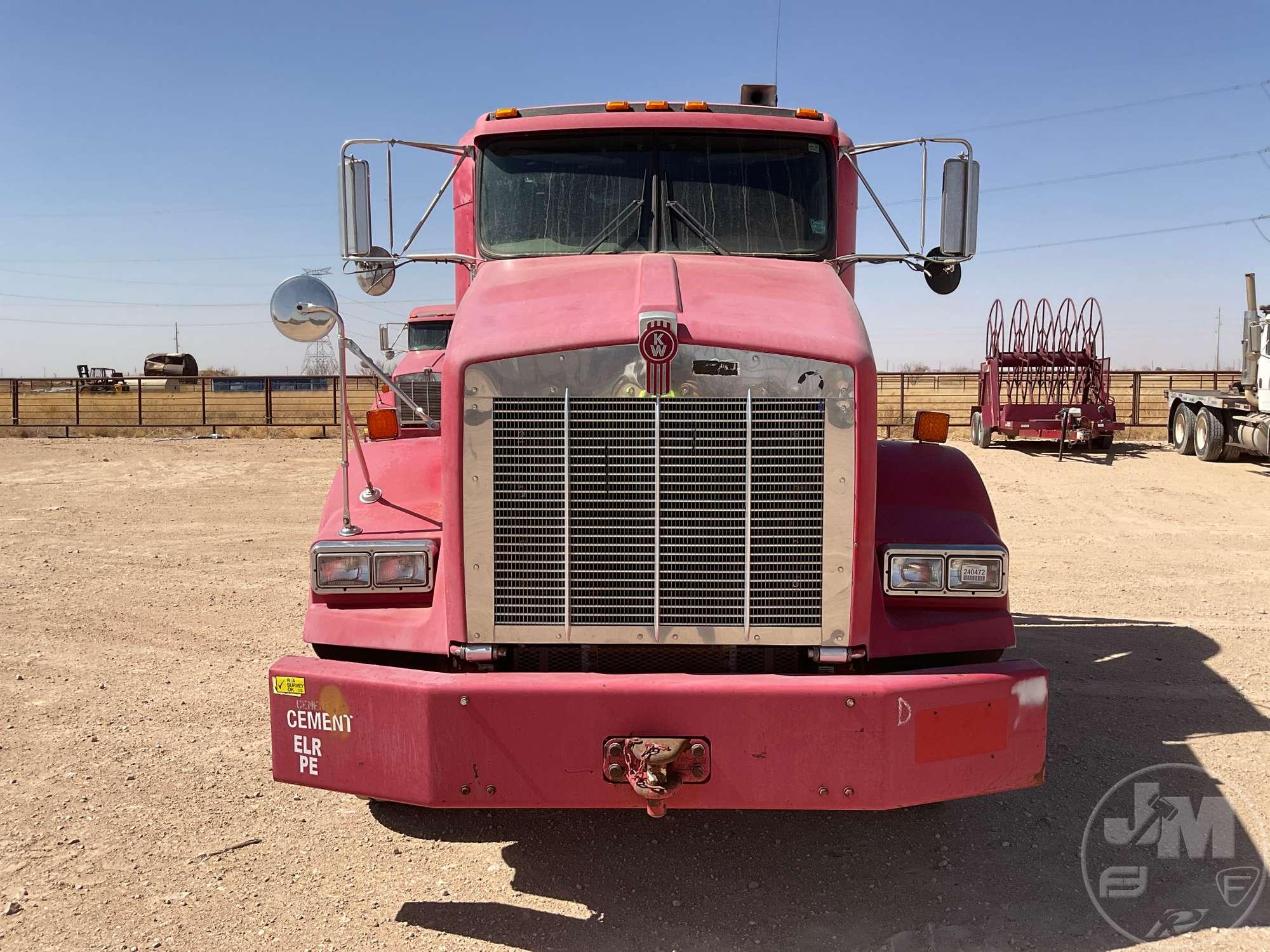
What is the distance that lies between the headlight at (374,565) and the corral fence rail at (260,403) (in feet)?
60.7

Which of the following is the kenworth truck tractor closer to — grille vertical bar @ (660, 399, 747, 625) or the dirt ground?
grille vertical bar @ (660, 399, 747, 625)

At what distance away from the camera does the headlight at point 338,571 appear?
3.69 meters

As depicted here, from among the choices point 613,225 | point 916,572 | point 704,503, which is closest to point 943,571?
point 916,572

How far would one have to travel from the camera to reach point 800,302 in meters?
3.81

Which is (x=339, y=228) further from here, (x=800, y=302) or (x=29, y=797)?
(x=29, y=797)

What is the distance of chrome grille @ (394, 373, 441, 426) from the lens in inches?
392

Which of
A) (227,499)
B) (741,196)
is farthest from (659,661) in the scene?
(227,499)

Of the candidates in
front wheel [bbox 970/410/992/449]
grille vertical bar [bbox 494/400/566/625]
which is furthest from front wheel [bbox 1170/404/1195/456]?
grille vertical bar [bbox 494/400/566/625]

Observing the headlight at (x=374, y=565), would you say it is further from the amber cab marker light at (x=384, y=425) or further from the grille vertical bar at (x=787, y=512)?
the grille vertical bar at (x=787, y=512)

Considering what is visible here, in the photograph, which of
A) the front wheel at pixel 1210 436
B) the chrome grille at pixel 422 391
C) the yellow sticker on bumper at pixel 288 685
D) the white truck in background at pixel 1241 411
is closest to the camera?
the yellow sticker on bumper at pixel 288 685

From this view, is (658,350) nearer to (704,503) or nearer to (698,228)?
(704,503)

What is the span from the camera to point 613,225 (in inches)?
183

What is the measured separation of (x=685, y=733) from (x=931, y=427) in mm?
1958

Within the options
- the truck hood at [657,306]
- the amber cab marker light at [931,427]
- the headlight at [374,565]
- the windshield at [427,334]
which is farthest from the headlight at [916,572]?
the windshield at [427,334]
